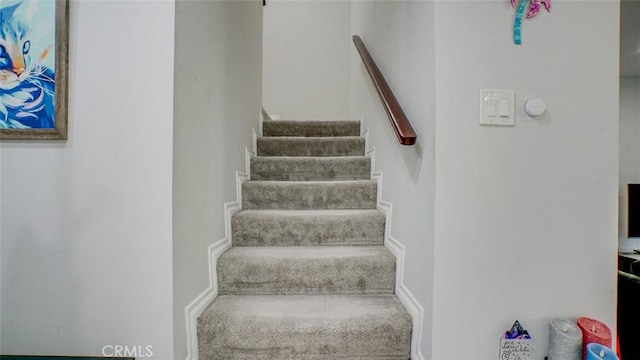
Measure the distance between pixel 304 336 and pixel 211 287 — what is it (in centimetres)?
53

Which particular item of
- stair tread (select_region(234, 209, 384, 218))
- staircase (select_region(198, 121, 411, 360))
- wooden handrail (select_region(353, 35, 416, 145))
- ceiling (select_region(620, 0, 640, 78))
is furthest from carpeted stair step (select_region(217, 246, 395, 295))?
ceiling (select_region(620, 0, 640, 78))

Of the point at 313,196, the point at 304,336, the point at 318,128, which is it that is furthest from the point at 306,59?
the point at 304,336

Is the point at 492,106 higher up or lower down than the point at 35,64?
lower down

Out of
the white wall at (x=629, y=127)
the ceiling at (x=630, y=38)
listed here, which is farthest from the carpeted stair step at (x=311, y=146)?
the white wall at (x=629, y=127)

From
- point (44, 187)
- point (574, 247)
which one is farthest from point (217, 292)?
point (574, 247)

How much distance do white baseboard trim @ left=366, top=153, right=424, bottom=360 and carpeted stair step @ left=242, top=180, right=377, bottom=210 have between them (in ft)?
0.35

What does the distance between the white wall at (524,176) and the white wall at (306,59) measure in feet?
8.79

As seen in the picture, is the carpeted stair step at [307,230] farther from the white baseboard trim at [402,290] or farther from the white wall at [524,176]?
the white wall at [524,176]

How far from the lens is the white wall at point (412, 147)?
102 cm

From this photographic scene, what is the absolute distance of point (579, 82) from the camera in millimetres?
999

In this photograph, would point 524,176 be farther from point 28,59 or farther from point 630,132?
point 630,132

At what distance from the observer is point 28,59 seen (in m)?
0.96

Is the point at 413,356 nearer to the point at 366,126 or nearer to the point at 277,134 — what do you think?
the point at 366,126

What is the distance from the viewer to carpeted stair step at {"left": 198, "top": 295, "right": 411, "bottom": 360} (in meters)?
1.09
